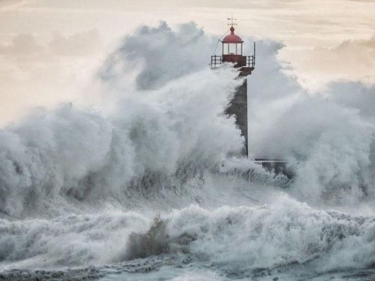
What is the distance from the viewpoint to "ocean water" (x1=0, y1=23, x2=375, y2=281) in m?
16.6

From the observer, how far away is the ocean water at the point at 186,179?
1661 cm

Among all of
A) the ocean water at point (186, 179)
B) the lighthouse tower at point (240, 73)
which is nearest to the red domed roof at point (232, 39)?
the lighthouse tower at point (240, 73)

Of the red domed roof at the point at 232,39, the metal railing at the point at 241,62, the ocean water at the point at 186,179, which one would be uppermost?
the red domed roof at the point at 232,39

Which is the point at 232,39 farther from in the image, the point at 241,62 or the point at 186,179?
the point at 186,179

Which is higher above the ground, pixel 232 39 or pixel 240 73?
pixel 232 39

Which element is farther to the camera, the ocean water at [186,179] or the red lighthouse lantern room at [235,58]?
the red lighthouse lantern room at [235,58]

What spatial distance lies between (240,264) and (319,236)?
4.19 ft

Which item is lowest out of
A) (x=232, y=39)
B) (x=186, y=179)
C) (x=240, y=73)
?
(x=186, y=179)

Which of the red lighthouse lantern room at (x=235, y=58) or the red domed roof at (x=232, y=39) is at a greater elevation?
the red domed roof at (x=232, y=39)

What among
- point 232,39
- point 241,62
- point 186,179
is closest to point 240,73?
point 241,62

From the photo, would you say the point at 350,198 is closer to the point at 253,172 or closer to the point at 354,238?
the point at 253,172

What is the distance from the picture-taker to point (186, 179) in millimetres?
27969

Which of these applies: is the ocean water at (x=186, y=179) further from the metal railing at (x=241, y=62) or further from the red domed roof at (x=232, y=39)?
the red domed roof at (x=232, y=39)

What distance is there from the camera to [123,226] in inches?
718
